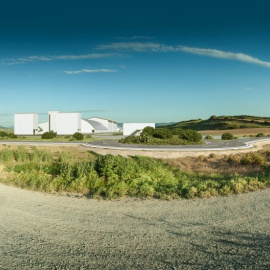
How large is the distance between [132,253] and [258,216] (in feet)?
10.8

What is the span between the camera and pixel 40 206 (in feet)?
24.7

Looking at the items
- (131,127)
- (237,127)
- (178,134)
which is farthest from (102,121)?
(178,134)

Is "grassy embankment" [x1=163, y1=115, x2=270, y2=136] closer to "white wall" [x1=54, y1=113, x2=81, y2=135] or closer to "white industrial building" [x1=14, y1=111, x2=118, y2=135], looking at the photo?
"white wall" [x1=54, y1=113, x2=81, y2=135]

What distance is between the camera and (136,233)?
18.1 feet

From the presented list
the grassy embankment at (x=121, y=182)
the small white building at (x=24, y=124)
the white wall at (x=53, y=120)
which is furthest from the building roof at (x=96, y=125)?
the grassy embankment at (x=121, y=182)

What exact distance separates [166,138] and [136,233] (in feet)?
97.6

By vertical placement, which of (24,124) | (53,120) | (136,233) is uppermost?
(53,120)

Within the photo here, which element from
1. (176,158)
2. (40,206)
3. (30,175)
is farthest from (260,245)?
(176,158)

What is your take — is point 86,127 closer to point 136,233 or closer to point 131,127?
point 131,127

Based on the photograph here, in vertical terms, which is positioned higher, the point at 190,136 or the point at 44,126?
the point at 44,126

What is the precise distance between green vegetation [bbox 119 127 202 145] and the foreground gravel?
24.5 meters

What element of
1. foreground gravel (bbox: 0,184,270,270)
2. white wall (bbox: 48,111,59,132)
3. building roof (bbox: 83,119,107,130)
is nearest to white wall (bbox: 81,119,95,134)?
building roof (bbox: 83,119,107,130)

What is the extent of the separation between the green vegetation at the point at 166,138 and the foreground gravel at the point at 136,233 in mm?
24533

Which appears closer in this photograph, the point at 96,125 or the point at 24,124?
the point at 24,124
